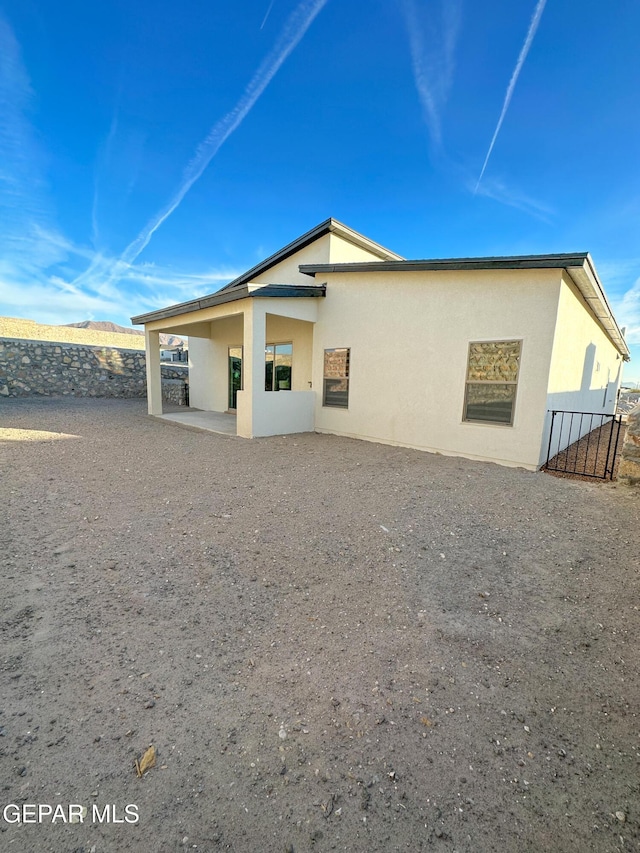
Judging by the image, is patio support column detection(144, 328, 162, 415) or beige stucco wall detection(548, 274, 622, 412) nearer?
beige stucco wall detection(548, 274, 622, 412)

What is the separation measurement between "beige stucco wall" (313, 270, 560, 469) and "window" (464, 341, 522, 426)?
0.13 metres

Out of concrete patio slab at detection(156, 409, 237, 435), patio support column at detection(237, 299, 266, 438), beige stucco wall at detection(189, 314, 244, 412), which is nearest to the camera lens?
patio support column at detection(237, 299, 266, 438)

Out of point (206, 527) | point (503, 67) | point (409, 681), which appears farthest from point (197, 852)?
point (503, 67)

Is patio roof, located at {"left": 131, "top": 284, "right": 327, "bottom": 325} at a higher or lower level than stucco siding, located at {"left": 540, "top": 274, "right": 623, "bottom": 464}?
higher

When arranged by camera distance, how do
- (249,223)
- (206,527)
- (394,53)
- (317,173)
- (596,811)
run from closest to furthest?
(596,811) → (206,527) → (394,53) → (317,173) → (249,223)

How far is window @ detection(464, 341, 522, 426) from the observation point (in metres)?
6.77

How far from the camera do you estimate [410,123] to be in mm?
Result: 12125

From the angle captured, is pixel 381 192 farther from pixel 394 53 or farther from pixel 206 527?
pixel 206 527

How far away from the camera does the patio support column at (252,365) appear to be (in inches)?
324

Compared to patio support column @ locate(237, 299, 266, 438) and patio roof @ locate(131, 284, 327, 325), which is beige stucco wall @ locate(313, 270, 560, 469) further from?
patio support column @ locate(237, 299, 266, 438)

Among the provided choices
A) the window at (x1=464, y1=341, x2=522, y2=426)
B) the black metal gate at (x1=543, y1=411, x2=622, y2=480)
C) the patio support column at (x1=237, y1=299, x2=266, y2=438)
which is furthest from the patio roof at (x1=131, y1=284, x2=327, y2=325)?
the black metal gate at (x1=543, y1=411, x2=622, y2=480)

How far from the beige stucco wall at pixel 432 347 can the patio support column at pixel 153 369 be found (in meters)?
5.99

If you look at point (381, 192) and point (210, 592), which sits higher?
point (381, 192)

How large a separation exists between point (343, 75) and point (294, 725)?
1483 centimetres
